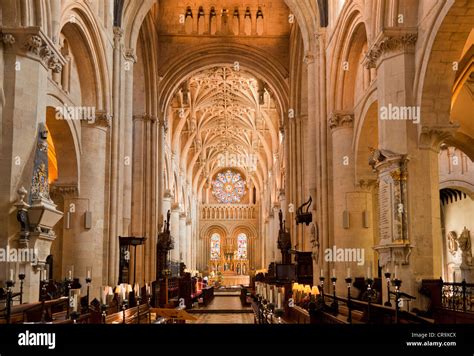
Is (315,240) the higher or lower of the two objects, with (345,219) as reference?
lower

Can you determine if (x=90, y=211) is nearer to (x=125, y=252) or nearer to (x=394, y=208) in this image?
(x=125, y=252)

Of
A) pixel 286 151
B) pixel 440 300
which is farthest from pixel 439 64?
pixel 286 151

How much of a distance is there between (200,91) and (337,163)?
81.9ft

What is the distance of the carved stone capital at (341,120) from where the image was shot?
2062cm

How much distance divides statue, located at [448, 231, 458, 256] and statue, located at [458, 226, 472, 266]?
2.73 feet

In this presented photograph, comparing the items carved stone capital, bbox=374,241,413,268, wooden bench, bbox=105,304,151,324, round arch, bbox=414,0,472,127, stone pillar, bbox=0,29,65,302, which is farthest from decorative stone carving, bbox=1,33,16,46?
carved stone capital, bbox=374,241,413,268

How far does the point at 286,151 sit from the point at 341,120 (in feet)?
43.9

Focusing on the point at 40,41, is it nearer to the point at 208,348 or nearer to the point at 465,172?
the point at 208,348

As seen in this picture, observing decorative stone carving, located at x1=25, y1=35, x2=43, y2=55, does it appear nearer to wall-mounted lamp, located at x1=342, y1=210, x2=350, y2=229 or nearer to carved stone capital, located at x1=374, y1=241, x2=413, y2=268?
carved stone capital, located at x1=374, y1=241, x2=413, y2=268

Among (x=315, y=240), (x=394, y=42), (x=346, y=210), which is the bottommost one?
(x=315, y=240)

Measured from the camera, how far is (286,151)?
34.1m

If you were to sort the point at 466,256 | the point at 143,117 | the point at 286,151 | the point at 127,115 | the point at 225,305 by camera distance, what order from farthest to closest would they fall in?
the point at 286,151 < the point at 225,305 < the point at 143,117 < the point at 466,256 < the point at 127,115

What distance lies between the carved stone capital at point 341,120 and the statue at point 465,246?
11.4m

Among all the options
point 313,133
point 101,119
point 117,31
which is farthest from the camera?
point 313,133
